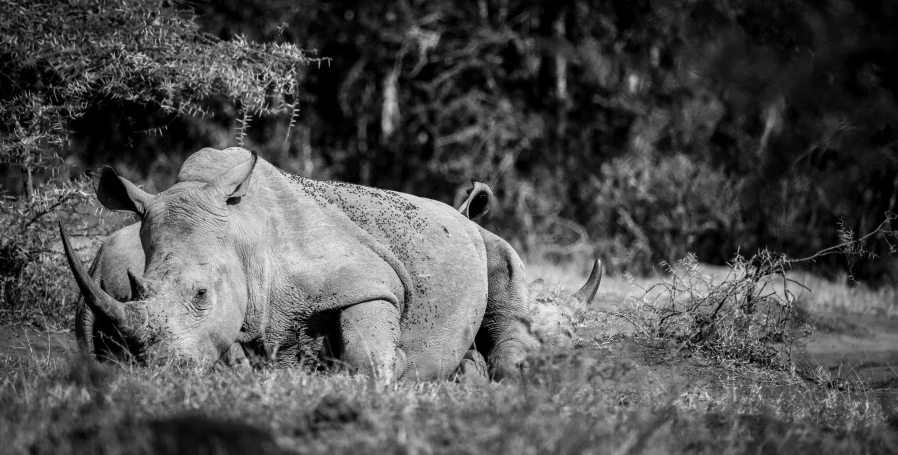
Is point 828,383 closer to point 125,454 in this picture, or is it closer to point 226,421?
point 226,421

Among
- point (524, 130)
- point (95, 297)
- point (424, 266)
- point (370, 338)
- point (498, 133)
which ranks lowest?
point (370, 338)

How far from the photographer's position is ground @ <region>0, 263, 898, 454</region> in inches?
126

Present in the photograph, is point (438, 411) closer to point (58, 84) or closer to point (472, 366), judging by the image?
point (472, 366)

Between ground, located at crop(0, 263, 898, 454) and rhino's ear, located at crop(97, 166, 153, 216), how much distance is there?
89 cm

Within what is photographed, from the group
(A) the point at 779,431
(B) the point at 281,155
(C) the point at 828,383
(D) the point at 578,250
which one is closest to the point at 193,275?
(A) the point at 779,431

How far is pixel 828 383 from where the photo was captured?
6.15 metres

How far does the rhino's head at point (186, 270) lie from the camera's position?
4.52 m

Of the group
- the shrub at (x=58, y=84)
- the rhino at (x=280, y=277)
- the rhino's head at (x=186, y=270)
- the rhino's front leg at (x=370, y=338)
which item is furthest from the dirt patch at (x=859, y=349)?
the shrub at (x=58, y=84)

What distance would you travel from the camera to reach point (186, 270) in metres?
4.72

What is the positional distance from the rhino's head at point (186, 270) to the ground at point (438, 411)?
195mm

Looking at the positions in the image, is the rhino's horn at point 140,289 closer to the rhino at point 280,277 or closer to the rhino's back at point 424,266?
the rhino at point 280,277

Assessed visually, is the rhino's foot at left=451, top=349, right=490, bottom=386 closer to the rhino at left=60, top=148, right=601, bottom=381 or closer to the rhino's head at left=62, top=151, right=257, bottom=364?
the rhino at left=60, top=148, right=601, bottom=381

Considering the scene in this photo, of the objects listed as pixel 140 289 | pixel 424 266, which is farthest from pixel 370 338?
pixel 140 289

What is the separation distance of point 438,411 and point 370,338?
58.6 inches
